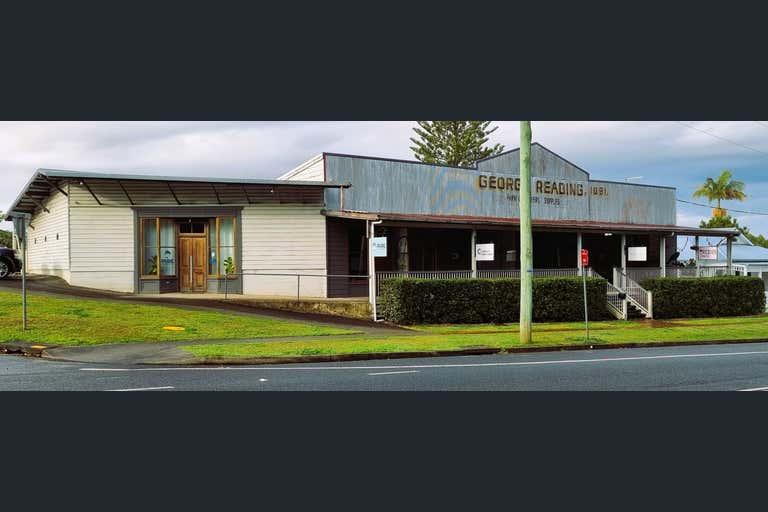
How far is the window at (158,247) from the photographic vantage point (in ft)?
81.2

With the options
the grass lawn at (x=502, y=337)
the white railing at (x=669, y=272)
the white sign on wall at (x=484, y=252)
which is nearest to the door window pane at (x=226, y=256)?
the grass lawn at (x=502, y=337)

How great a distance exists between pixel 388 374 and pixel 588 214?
25808mm

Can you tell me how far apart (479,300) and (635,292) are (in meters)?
8.28

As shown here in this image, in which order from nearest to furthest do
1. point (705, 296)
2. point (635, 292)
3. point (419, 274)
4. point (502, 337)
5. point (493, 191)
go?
point (502, 337), point (419, 274), point (635, 292), point (705, 296), point (493, 191)

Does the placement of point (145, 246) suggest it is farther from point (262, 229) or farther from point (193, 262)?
point (262, 229)

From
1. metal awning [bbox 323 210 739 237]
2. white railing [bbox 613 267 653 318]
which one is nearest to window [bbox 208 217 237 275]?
metal awning [bbox 323 210 739 237]

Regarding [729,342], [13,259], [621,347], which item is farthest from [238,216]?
[729,342]

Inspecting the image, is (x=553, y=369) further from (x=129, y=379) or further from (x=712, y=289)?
(x=712, y=289)

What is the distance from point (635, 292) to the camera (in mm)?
27609

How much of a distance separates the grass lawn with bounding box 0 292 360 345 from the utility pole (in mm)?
5177

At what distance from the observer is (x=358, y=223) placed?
2650 centimetres

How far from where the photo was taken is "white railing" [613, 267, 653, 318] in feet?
88.2

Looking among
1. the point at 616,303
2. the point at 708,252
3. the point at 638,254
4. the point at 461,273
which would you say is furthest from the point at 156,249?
the point at 708,252

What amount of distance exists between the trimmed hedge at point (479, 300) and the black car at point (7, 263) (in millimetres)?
15464
